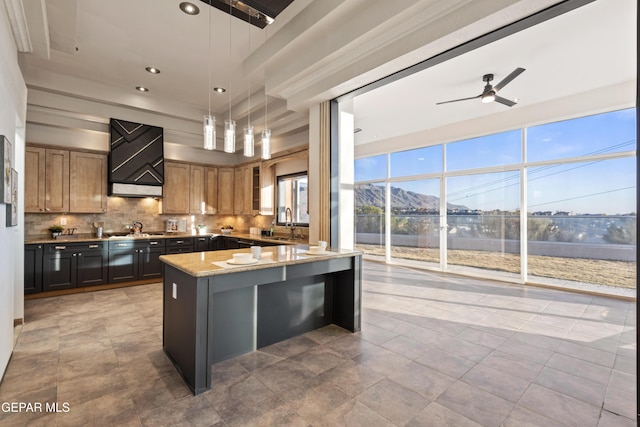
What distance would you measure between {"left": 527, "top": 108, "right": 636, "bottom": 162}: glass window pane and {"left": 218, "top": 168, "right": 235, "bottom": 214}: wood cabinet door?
6434 mm

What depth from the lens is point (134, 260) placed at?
554 centimetres

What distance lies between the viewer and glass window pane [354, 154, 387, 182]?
8.29 metres

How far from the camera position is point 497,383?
7.95 ft

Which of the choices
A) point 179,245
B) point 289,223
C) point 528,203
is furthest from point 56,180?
point 528,203

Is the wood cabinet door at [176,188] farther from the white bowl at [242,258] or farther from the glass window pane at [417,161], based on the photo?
the glass window pane at [417,161]

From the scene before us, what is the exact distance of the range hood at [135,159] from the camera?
5566 millimetres

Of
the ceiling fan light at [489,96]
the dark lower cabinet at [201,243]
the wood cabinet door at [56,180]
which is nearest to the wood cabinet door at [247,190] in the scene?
the dark lower cabinet at [201,243]

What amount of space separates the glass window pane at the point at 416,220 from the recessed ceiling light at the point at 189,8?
19.4ft

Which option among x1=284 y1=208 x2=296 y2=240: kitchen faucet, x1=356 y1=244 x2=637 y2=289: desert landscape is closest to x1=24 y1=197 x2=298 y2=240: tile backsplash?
x1=284 y1=208 x2=296 y2=240: kitchen faucet

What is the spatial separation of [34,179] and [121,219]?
1.49m

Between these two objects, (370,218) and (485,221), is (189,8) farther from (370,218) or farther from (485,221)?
(370,218)

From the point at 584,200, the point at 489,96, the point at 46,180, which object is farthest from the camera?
the point at 584,200

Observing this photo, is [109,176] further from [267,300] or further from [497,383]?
[497,383]
